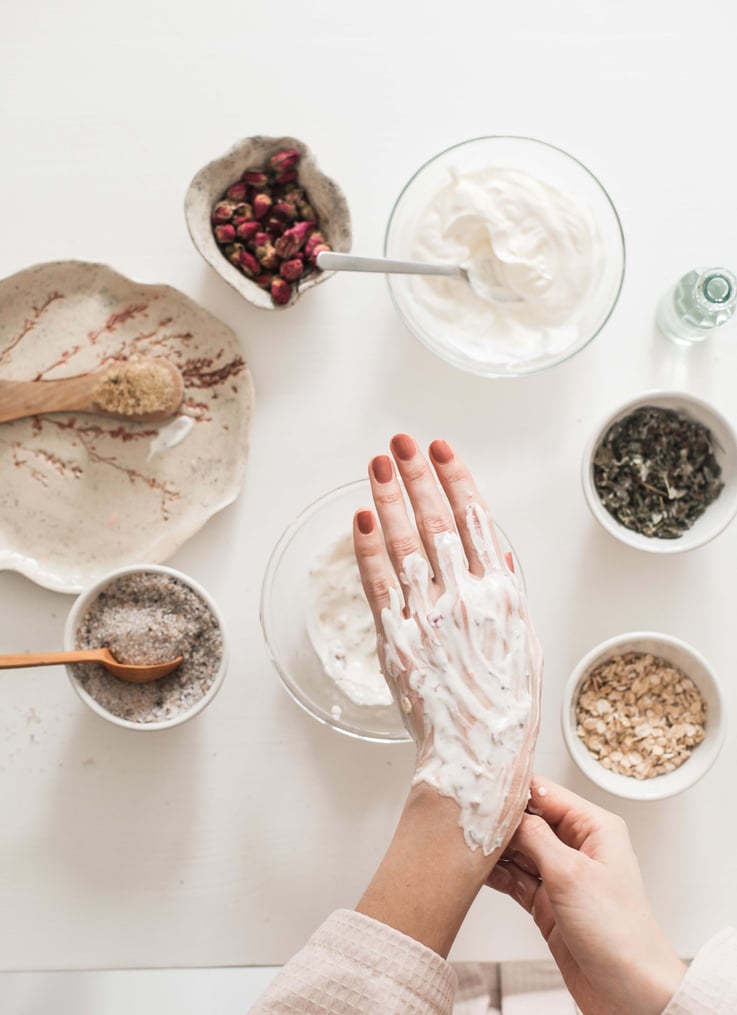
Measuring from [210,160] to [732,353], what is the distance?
2.49 ft

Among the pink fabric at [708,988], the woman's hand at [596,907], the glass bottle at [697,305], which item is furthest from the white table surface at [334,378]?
the pink fabric at [708,988]

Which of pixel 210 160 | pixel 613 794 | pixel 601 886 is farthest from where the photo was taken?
pixel 210 160

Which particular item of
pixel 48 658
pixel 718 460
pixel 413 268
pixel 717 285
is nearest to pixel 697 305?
pixel 717 285

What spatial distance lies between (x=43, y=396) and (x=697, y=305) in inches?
33.5

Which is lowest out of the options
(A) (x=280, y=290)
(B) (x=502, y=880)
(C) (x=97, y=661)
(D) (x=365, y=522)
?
(B) (x=502, y=880)

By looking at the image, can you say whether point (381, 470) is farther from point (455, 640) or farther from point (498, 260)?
point (498, 260)

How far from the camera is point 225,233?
1089 millimetres

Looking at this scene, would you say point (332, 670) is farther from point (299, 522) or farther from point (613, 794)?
point (613, 794)

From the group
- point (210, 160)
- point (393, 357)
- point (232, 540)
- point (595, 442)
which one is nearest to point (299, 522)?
point (232, 540)

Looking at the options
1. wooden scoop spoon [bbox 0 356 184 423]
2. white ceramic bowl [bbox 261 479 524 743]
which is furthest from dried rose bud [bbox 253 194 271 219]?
white ceramic bowl [bbox 261 479 524 743]

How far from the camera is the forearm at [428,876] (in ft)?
2.78

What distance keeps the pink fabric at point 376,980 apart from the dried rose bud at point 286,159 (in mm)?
890

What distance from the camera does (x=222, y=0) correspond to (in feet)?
3.79

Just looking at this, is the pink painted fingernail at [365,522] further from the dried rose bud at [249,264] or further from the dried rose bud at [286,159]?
the dried rose bud at [286,159]
